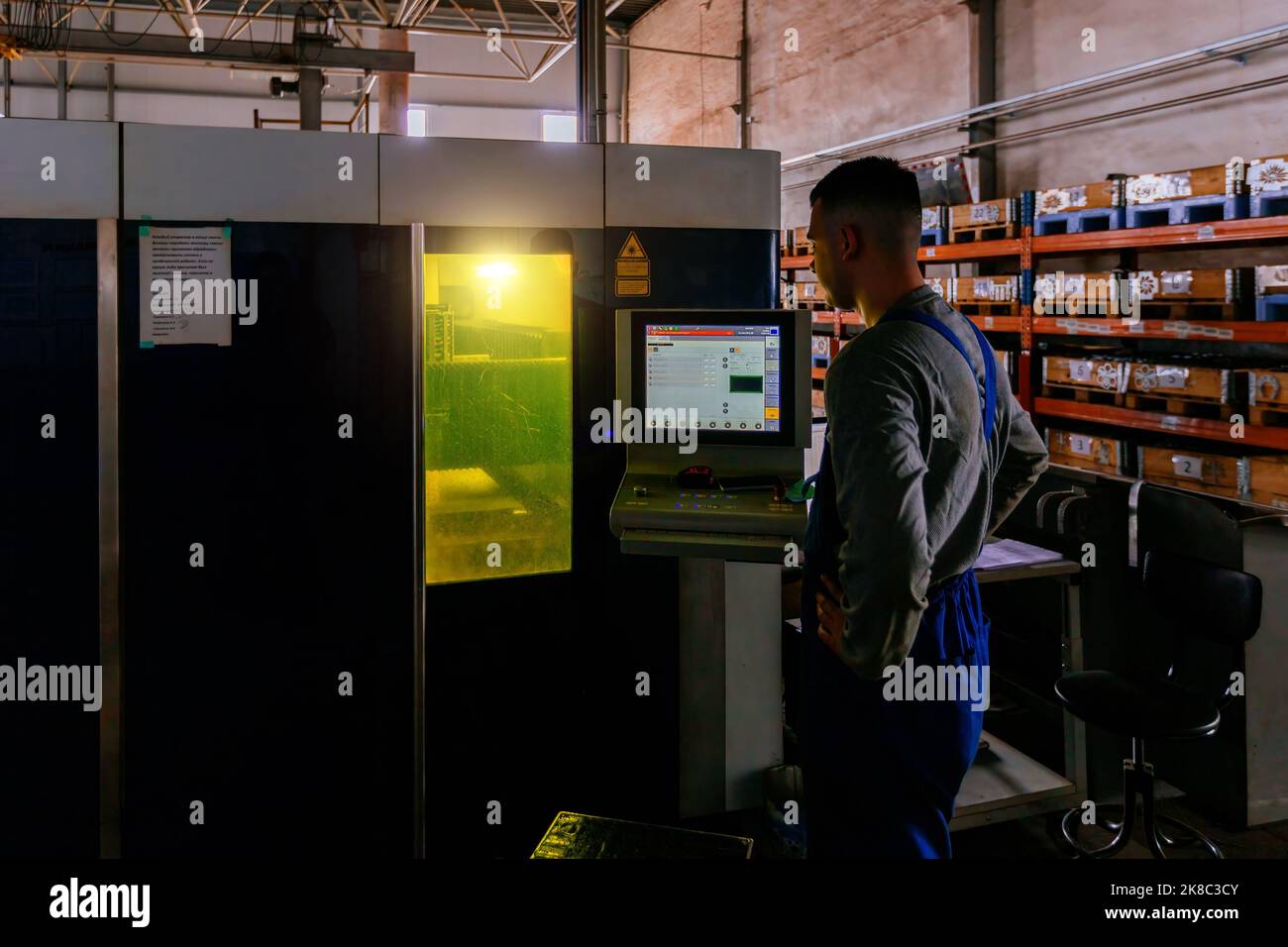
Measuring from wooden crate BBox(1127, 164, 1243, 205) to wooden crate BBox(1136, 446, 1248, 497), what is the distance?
4.38ft

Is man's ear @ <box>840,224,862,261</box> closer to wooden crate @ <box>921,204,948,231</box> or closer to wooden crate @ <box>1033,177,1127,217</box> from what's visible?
wooden crate @ <box>1033,177,1127,217</box>

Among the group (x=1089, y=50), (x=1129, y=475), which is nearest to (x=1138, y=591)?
(x=1129, y=475)

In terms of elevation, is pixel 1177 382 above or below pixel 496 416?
above

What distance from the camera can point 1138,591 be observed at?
13.8 feet

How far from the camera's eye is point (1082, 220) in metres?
6.07

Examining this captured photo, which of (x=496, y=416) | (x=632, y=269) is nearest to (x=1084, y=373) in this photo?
(x=632, y=269)

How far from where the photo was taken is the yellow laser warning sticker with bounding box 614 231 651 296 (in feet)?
11.1

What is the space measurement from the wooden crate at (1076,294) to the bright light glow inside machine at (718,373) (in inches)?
135

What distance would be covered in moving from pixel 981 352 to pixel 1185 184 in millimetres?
3838

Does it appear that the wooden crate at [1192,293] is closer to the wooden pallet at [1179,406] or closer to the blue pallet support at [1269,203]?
the blue pallet support at [1269,203]

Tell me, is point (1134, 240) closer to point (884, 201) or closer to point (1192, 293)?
point (1192, 293)

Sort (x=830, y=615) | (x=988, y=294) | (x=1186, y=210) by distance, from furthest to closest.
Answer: (x=988, y=294)
(x=1186, y=210)
(x=830, y=615)

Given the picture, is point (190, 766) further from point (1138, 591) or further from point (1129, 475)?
point (1129, 475)

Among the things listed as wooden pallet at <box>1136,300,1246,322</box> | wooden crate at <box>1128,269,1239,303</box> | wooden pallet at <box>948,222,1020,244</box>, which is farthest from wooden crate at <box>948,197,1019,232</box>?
→ wooden pallet at <box>1136,300,1246,322</box>
